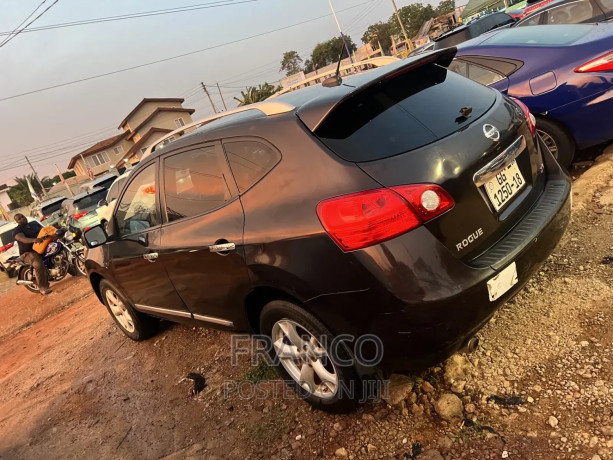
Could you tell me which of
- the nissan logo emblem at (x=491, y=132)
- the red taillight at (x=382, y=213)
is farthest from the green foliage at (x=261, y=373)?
the nissan logo emblem at (x=491, y=132)

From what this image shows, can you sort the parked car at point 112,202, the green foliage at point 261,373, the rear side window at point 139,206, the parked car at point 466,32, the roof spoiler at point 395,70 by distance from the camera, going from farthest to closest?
the parked car at point 466,32 → the parked car at point 112,202 → the rear side window at point 139,206 → the green foliage at point 261,373 → the roof spoiler at point 395,70

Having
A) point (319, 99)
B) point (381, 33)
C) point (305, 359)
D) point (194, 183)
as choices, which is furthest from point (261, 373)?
point (381, 33)

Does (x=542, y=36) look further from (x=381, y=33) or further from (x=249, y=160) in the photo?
(x=381, y=33)

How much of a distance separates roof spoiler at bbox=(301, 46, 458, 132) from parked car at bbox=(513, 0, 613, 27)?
6.70 m

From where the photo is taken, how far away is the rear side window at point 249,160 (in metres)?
2.37

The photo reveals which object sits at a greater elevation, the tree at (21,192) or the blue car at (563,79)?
the tree at (21,192)

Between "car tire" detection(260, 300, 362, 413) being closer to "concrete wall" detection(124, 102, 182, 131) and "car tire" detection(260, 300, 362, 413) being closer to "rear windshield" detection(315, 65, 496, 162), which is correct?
"rear windshield" detection(315, 65, 496, 162)

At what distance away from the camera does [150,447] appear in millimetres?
3002

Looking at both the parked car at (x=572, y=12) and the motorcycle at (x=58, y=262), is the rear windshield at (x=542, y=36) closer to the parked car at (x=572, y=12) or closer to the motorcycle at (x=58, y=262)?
the parked car at (x=572, y=12)

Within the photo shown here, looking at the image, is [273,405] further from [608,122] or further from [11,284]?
[11,284]

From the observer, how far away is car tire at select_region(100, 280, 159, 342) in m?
4.44

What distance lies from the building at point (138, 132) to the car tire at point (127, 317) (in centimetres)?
4216

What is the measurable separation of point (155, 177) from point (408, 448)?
8.09 feet

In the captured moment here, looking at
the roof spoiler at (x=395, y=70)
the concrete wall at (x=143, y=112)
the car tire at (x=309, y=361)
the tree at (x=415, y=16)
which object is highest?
the tree at (x=415, y=16)
